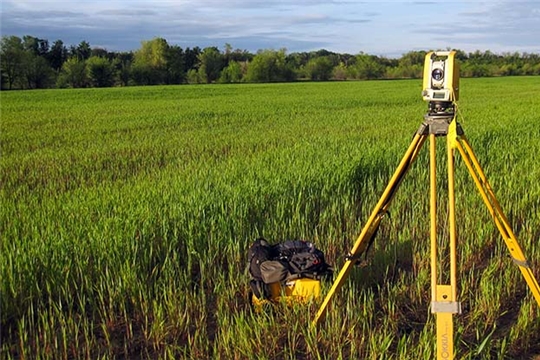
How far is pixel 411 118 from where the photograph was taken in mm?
→ 14711

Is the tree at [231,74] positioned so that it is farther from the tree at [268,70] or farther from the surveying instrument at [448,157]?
the surveying instrument at [448,157]

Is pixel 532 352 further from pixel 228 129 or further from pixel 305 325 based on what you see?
pixel 228 129

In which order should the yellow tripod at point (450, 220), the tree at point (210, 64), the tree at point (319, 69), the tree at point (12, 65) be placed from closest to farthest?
1. the yellow tripod at point (450, 220)
2. the tree at point (12, 65)
3. the tree at point (210, 64)
4. the tree at point (319, 69)

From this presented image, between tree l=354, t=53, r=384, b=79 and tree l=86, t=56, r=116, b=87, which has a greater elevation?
tree l=354, t=53, r=384, b=79

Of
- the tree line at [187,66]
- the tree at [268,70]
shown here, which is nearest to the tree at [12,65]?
the tree line at [187,66]

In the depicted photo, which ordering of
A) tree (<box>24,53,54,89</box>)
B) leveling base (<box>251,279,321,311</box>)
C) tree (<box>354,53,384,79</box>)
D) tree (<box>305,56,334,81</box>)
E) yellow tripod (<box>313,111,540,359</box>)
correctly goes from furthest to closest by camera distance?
tree (<box>354,53,384,79</box>), tree (<box>305,56,334,81</box>), tree (<box>24,53,54,89</box>), leveling base (<box>251,279,321,311</box>), yellow tripod (<box>313,111,540,359</box>)

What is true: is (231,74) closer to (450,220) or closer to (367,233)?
(367,233)

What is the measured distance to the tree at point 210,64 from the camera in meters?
65.8

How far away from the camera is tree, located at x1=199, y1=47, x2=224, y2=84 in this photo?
6581 centimetres

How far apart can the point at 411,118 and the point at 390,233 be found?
1091cm

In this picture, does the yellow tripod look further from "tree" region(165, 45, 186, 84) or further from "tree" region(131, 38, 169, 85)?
"tree" region(165, 45, 186, 84)

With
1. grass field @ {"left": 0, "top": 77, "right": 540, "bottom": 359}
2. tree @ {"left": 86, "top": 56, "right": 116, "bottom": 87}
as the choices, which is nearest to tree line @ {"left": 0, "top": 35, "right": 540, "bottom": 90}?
tree @ {"left": 86, "top": 56, "right": 116, "bottom": 87}

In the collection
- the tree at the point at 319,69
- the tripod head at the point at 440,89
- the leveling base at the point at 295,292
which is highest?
the tree at the point at 319,69

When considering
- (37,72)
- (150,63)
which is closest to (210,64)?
(150,63)
